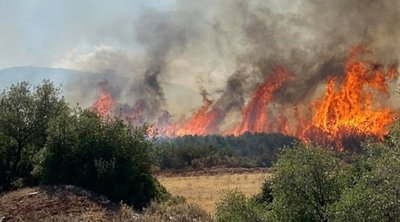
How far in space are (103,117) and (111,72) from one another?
152957 mm

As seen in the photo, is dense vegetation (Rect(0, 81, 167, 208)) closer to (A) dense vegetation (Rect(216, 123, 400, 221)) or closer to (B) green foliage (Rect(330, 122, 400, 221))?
(A) dense vegetation (Rect(216, 123, 400, 221))

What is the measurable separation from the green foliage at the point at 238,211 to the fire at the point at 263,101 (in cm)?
9139

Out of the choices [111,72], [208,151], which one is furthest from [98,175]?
[111,72]

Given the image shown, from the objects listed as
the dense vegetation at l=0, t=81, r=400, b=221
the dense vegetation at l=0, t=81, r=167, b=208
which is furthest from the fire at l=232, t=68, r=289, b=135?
the dense vegetation at l=0, t=81, r=167, b=208

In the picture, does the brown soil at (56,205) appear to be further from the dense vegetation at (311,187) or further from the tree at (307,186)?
the tree at (307,186)

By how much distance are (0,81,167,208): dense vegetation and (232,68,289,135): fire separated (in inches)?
3144

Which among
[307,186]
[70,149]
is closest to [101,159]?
[70,149]

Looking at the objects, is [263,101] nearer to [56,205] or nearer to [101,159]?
[101,159]

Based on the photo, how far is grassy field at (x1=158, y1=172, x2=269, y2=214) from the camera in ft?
141

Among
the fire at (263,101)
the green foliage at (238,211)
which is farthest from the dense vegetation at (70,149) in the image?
the fire at (263,101)

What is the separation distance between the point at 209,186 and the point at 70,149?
25593 millimetres

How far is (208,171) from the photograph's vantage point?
7225 centimetres

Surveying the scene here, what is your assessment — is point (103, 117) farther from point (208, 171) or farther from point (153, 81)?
point (153, 81)

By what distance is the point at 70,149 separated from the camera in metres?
30.4
